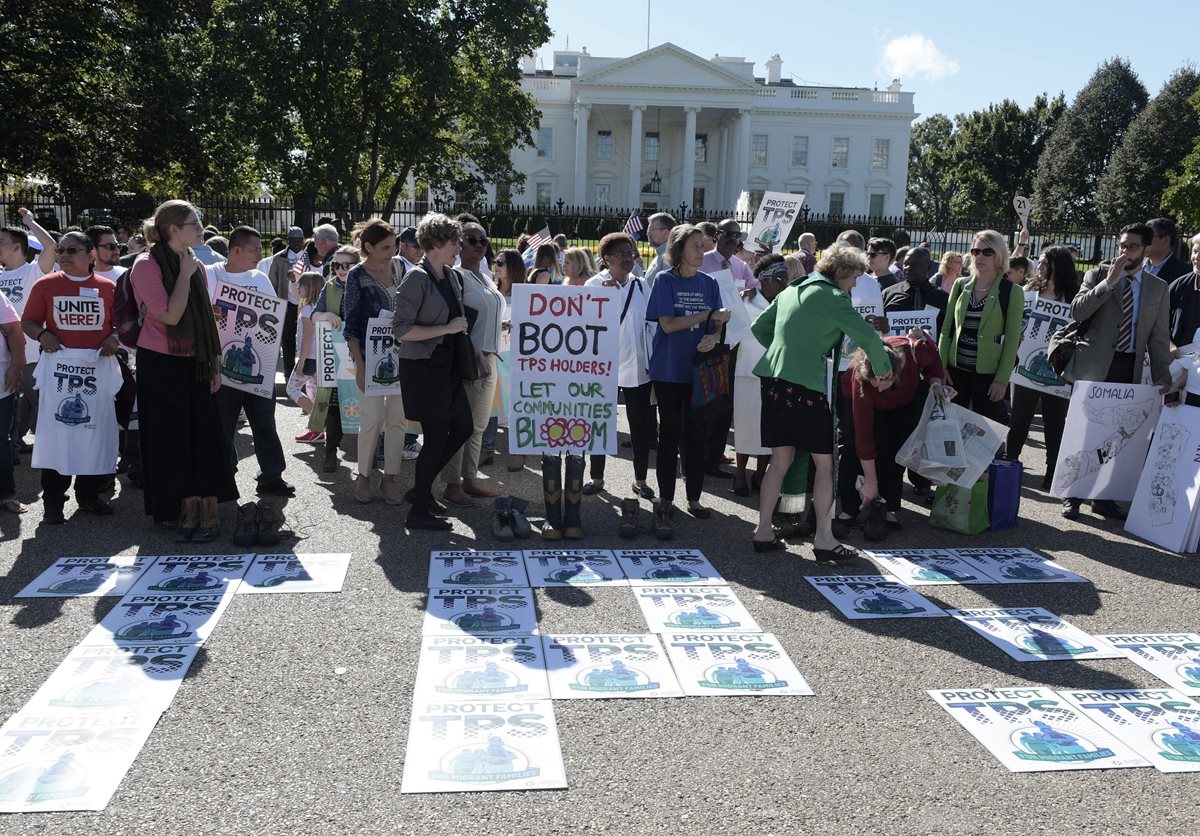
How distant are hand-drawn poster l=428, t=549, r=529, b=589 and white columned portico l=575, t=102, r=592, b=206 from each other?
67.1 meters

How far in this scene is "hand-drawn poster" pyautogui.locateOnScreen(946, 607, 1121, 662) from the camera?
16.1 feet

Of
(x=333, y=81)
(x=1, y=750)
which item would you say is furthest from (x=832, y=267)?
(x=333, y=81)

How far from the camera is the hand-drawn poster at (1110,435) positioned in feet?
24.4

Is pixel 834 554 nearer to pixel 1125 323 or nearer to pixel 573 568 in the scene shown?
pixel 573 568

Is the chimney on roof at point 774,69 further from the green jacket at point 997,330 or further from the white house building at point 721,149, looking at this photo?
the green jacket at point 997,330

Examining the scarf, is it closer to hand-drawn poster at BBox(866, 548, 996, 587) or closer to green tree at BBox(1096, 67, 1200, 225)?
hand-drawn poster at BBox(866, 548, 996, 587)

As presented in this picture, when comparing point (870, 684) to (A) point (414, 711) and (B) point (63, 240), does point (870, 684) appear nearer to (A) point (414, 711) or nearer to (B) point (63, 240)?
(A) point (414, 711)

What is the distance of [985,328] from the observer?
24.2 feet

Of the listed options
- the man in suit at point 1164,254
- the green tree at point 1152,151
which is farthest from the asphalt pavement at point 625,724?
the green tree at point 1152,151

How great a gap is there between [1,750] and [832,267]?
4753 millimetres

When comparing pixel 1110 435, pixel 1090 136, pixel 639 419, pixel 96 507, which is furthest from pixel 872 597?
pixel 1090 136

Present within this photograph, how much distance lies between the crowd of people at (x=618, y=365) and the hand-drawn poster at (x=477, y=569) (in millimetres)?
339

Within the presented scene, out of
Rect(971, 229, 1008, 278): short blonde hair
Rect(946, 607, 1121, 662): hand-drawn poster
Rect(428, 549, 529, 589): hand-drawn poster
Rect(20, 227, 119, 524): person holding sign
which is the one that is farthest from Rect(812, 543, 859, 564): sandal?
Rect(20, 227, 119, 524): person holding sign

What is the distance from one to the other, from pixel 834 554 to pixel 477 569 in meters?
2.22
